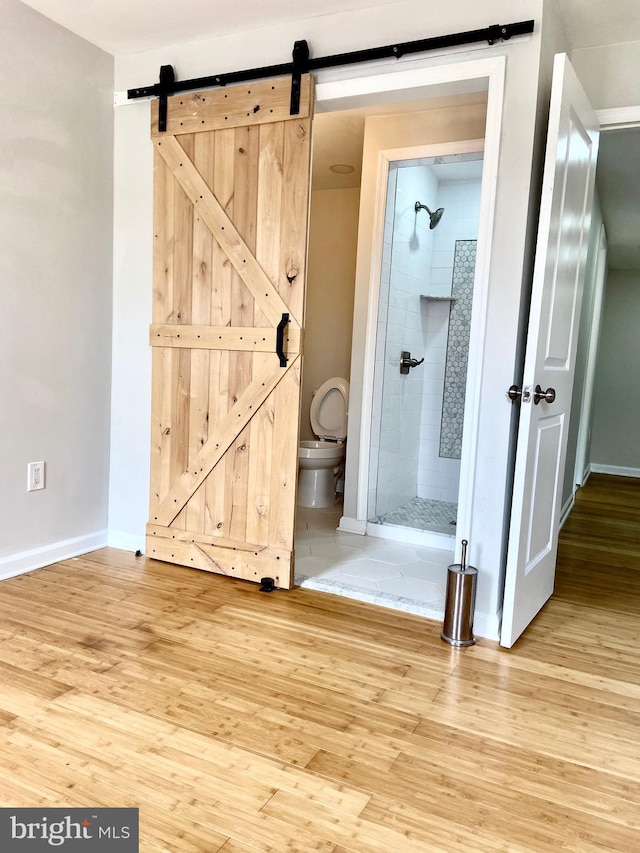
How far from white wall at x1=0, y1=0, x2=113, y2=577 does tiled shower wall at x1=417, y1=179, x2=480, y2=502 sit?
229cm

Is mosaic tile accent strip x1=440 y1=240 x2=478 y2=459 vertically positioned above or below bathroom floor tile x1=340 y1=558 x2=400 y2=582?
above

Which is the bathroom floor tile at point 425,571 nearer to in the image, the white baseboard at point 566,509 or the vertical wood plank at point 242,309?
the vertical wood plank at point 242,309

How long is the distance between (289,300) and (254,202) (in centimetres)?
47

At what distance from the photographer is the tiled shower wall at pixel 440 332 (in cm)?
445

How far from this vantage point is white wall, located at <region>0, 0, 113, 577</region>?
8.95ft

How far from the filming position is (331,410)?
192 inches

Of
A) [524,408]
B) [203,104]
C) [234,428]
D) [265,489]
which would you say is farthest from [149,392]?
[524,408]

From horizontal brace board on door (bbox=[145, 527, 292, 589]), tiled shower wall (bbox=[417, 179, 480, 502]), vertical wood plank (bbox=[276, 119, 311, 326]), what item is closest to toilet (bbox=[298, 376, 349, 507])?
tiled shower wall (bbox=[417, 179, 480, 502])

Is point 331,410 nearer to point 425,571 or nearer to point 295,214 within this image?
point 425,571

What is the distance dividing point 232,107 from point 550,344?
5.74 feet

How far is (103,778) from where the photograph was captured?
1.52 metres

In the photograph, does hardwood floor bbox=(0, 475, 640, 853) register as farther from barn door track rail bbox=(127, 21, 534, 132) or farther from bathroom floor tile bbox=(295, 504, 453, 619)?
barn door track rail bbox=(127, 21, 534, 132)

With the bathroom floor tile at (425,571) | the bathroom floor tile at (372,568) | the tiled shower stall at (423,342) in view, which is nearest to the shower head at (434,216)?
the tiled shower stall at (423,342)

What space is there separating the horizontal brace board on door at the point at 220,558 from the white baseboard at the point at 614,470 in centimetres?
534
